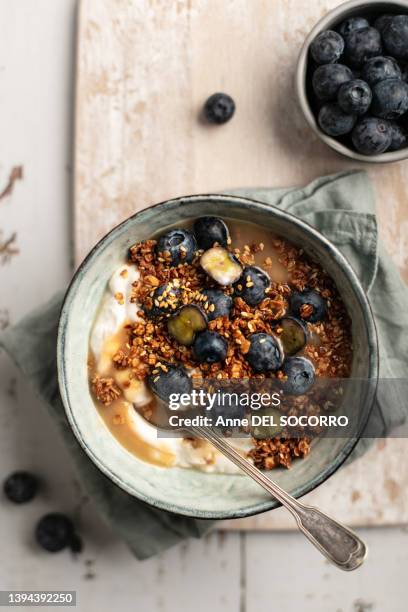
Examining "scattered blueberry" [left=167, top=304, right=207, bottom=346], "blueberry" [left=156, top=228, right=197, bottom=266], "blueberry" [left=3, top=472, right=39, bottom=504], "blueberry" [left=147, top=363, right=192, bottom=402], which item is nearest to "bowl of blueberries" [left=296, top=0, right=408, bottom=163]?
"blueberry" [left=156, top=228, right=197, bottom=266]

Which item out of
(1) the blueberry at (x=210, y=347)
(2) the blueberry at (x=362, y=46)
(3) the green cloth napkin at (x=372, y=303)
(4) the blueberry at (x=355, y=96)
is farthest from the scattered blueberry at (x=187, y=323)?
(2) the blueberry at (x=362, y=46)

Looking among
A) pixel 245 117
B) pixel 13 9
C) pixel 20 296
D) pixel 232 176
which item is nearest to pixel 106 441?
pixel 20 296

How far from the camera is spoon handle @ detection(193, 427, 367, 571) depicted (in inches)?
51.2

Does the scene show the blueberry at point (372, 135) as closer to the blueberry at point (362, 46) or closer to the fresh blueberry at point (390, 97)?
the fresh blueberry at point (390, 97)

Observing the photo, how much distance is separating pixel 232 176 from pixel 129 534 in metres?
0.85

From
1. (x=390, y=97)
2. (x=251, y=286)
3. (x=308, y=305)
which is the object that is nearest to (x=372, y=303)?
(x=308, y=305)

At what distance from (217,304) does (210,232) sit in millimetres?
148

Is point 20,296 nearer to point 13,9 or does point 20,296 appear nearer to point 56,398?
point 56,398

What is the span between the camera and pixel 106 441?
4.62 feet

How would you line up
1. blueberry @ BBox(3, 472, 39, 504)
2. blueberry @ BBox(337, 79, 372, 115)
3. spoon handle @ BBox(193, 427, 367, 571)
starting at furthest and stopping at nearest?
blueberry @ BBox(3, 472, 39, 504), blueberry @ BBox(337, 79, 372, 115), spoon handle @ BBox(193, 427, 367, 571)

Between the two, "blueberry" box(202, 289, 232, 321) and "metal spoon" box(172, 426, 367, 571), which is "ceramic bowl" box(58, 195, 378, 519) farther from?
"blueberry" box(202, 289, 232, 321)

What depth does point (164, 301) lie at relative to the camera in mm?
1373

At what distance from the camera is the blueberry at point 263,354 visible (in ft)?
4.39

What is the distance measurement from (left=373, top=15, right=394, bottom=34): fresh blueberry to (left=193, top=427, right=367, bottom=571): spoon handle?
3.09 ft
